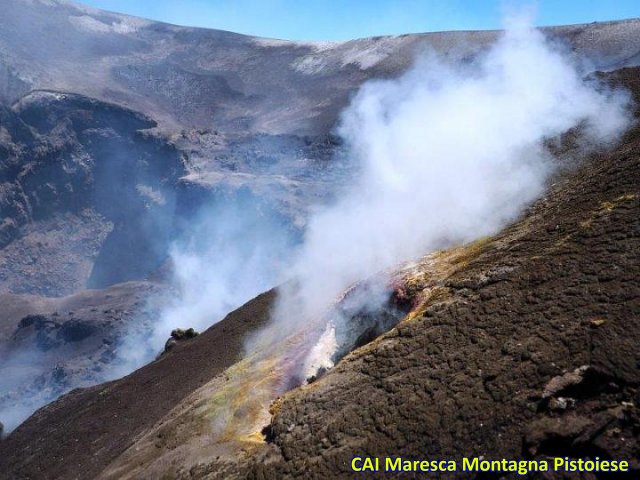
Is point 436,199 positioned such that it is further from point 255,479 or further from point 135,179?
point 135,179

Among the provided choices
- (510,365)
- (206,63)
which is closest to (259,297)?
(510,365)

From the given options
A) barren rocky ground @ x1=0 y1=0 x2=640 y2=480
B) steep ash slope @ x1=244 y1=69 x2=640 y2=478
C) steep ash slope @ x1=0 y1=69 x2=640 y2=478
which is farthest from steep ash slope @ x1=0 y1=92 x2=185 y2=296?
steep ash slope @ x1=244 y1=69 x2=640 y2=478

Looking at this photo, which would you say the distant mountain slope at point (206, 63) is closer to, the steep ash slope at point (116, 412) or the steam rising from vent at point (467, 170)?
the steam rising from vent at point (467, 170)

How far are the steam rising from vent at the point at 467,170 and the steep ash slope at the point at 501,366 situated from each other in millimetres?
1821

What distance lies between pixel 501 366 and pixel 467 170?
40.9 feet

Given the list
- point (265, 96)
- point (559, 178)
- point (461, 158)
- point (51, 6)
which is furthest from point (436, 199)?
point (51, 6)

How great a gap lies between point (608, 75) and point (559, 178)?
7825mm

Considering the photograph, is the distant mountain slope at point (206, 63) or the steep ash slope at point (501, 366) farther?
the distant mountain slope at point (206, 63)

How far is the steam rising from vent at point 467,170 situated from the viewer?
16375 millimetres

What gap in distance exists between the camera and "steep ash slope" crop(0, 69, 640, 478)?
7801 millimetres

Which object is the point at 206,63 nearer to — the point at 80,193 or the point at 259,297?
the point at 80,193

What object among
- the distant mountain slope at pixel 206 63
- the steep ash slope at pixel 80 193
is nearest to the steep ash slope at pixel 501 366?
the steep ash slope at pixel 80 193

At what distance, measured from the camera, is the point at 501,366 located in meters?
8.99

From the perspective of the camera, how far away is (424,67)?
6400cm
